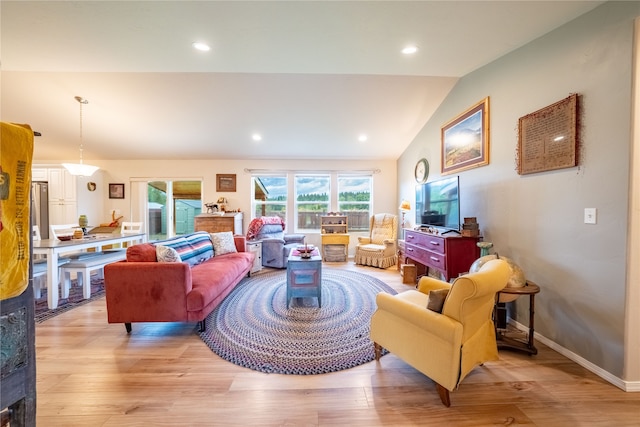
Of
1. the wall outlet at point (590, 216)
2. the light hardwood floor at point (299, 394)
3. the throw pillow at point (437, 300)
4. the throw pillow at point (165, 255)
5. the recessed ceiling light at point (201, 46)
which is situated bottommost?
the light hardwood floor at point (299, 394)

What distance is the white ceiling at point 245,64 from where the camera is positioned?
1.84m

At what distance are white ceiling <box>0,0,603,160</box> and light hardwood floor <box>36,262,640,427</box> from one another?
273 centimetres

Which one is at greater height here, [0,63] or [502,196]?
[0,63]

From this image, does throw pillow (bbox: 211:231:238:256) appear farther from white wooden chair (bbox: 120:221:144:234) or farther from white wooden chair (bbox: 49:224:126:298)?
white wooden chair (bbox: 120:221:144:234)

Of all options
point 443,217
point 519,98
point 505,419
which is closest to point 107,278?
point 505,419

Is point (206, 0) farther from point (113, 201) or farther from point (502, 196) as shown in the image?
point (113, 201)

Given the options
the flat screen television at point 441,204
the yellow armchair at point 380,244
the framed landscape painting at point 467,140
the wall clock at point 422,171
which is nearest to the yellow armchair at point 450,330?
the flat screen television at point 441,204

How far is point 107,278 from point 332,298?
7.74 feet

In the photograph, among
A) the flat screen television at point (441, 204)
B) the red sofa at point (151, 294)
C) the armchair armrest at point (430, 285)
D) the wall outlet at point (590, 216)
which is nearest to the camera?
the wall outlet at point (590, 216)

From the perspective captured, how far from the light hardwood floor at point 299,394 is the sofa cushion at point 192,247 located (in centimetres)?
108

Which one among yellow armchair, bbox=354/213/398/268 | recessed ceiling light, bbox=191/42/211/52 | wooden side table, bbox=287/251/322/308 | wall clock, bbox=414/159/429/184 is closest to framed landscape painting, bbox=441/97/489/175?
wall clock, bbox=414/159/429/184

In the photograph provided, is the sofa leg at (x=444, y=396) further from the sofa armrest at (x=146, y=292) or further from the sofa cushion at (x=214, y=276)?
the sofa armrest at (x=146, y=292)

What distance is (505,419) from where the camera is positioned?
137cm

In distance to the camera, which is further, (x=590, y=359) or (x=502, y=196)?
(x=502, y=196)
